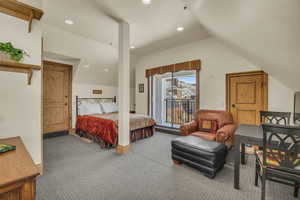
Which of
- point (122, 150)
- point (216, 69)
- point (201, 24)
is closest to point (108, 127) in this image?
point (122, 150)

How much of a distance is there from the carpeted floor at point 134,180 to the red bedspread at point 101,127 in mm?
419

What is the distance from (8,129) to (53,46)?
2.64m

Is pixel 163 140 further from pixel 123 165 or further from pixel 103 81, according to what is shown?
pixel 103 81

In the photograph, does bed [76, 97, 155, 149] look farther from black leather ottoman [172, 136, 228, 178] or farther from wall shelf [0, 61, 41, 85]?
wall shelf [0, 61, 41, 85]

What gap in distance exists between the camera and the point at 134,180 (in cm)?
199

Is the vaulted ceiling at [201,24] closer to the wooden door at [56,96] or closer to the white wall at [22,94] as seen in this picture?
the white wall at [22,94]

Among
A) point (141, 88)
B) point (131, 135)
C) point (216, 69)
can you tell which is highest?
point (216, 69)

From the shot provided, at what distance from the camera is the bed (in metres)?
3.23

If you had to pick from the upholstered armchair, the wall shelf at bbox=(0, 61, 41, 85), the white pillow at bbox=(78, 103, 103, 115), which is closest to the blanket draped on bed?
the white pillow at bbox=(78, 103, 103, 115)

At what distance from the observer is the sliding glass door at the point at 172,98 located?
5238 millimetres

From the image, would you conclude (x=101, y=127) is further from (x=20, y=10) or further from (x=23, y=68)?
(x=20, y=10)

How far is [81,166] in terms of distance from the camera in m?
2.38

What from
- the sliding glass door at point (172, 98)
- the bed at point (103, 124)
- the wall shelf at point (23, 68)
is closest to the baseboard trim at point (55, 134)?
the bed at point (103, 124)

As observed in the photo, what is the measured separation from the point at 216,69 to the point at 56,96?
Answer: 496 cm
